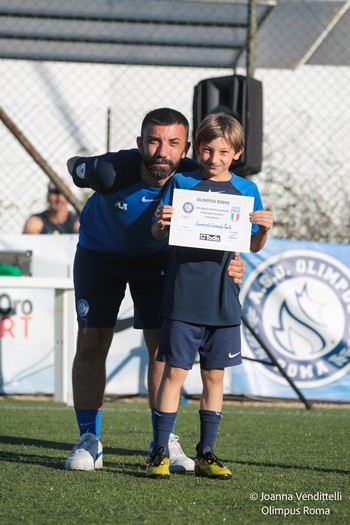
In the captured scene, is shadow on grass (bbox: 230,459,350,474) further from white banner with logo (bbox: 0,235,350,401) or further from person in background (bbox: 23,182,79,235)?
person in background (bbox: 23,182,79,235)

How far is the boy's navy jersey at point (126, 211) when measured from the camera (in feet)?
13.9

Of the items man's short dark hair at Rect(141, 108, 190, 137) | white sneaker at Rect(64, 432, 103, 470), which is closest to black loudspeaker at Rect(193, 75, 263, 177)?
man's short dark hair at Rect(141, 108, 190, 137)

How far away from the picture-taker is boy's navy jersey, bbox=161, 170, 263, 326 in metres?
3.95

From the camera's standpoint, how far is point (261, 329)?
7.86 metres

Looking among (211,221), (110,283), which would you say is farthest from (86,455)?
(211,221)

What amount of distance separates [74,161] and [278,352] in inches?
147

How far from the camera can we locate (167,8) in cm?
1245

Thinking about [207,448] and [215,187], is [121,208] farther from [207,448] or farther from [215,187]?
[207,448]

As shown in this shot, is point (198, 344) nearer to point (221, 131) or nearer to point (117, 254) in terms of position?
point (117, 254)

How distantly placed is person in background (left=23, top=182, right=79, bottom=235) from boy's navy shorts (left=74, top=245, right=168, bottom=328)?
445 cm

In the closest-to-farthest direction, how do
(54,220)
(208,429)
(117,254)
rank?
(208,429), (117,254), (54,220)

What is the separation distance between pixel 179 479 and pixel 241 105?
392cm

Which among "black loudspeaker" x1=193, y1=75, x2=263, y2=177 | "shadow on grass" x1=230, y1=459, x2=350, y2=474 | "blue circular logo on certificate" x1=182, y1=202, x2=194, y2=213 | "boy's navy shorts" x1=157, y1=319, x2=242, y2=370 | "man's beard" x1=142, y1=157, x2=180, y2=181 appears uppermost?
"black loudspeaker" x1=193, y1=75, x2=263, y2=177

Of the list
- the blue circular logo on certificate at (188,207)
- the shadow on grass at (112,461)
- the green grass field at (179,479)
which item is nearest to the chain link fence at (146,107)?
the green grass field at (179,479)
